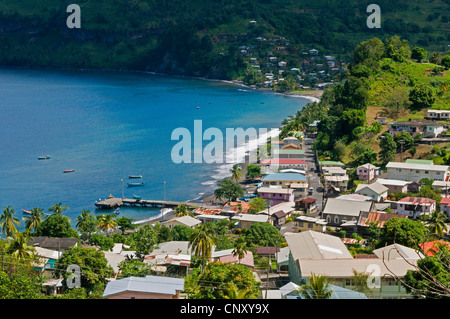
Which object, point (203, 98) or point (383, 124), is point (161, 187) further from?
point (203, 98)

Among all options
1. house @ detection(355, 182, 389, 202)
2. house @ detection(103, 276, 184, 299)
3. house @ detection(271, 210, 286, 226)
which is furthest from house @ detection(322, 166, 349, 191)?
house @ detection(103, 276, 184, 299)

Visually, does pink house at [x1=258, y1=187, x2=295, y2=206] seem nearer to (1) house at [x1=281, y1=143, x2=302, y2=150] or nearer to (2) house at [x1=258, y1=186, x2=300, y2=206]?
(2) house at [x1=258, y1=186, x2=300, y2=206]

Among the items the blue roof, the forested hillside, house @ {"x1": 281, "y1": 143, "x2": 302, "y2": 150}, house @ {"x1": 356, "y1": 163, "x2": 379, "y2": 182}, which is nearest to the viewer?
house @ {"x1": 356, "y1": 163, "x2": 379, "y2": 182}
